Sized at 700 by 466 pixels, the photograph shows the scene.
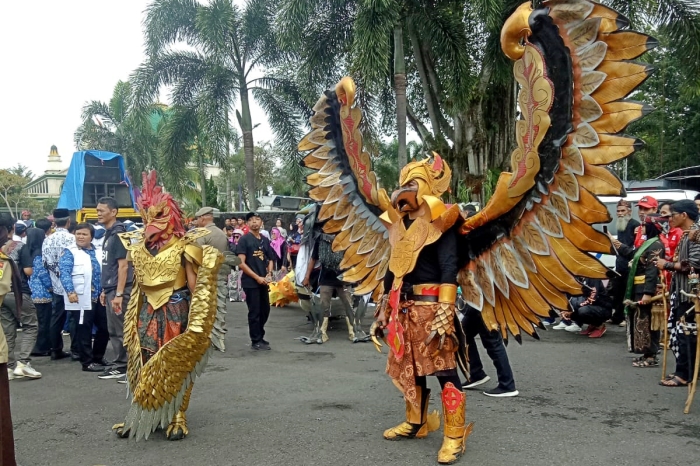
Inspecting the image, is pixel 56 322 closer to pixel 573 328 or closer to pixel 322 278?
A: pixel 322 278

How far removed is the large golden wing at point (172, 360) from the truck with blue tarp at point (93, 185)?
14.8 metres

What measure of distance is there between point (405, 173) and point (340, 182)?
838 mm

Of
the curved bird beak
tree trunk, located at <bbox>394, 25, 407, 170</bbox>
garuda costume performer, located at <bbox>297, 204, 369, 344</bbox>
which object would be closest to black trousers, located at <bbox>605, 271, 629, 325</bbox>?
garuda costume performer, located at <bbox>297, 204, 369, 344</bbox>

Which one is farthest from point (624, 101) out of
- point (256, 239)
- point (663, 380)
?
point (256, 239)

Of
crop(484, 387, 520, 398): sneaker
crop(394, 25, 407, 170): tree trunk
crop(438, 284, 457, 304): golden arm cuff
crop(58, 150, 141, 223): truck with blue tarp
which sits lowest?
crop(484, 387, 520, 398): sneaker

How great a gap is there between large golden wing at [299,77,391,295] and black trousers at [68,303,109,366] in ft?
11.8

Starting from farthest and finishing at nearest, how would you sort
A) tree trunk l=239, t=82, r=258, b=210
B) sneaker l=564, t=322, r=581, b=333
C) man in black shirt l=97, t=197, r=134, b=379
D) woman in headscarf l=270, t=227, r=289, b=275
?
1. tree trunk l=239, t=82, r=258, b=210
2. woman in headscarf l=270, t=227, r=289, b=275
3. sneaker l=564, t=322, r=581, b=333
4. man in black shirt l=97, t=197, r=134, b=379

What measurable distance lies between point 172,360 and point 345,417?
1.52m

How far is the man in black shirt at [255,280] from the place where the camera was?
7680 millimetres

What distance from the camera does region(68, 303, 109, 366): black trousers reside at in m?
6.98

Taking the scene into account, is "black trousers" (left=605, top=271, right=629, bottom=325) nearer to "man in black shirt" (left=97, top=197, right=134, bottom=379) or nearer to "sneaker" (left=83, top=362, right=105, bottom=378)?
"man in black shirt" (left=97, top=197, right=134, bottom=379)

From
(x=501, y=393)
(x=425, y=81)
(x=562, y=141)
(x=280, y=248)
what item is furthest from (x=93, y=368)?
(x=425, y=81)

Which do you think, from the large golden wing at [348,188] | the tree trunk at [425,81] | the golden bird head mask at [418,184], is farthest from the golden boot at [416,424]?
the tree trunk at [425,81]

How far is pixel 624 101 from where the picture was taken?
3.02 m
